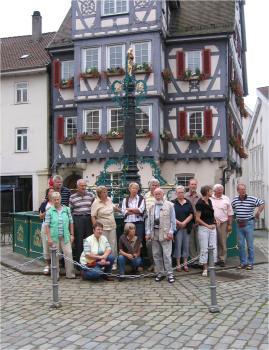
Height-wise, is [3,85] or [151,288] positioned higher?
[3,85]

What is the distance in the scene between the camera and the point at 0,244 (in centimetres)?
1511

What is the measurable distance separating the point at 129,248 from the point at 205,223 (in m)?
1.55

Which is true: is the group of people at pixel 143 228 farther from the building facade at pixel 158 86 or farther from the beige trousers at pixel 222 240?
the building facade at pixel 158 86

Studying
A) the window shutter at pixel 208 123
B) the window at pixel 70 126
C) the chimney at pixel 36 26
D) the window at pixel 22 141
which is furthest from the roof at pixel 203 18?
the window at pixel 22 141

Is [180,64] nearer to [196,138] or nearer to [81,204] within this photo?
[196,138]

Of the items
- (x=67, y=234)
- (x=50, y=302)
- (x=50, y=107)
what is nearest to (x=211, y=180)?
(x=50, y=107)

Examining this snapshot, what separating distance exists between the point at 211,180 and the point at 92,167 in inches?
231

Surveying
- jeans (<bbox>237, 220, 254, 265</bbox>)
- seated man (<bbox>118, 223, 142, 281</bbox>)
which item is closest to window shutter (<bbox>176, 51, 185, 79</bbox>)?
jeans (<bbox>237, 220, 254, 265</bbox>)

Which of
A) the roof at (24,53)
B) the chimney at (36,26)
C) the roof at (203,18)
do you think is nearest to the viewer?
the roof at (203,18)

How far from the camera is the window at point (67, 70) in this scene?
25719mm

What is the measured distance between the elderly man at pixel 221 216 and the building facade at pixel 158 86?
12661 millimetres

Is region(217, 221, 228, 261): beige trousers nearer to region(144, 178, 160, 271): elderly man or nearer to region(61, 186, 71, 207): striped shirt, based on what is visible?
region(144, 178, 160, 271): elderly man

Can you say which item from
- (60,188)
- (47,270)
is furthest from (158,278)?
(60,188)

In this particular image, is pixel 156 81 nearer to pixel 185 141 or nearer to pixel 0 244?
pixel 185 141
